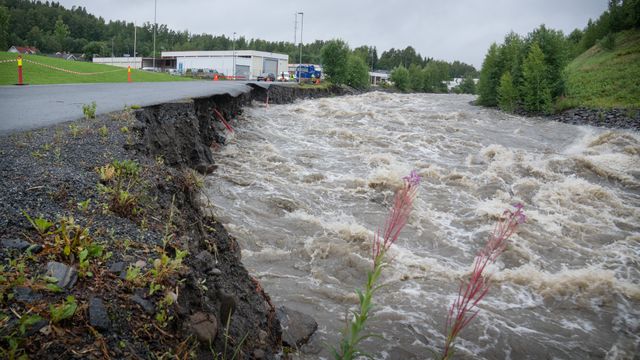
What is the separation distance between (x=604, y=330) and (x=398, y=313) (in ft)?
10.2

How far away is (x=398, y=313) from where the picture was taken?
653cm

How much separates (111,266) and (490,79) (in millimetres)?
52004

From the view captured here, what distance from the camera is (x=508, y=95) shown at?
4247cm

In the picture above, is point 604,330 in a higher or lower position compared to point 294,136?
lower

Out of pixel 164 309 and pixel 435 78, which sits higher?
pixel 435 78

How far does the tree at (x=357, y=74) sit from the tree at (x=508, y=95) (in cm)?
3427

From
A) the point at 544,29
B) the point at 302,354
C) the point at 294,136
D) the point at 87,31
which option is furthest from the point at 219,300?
the point at 87,31

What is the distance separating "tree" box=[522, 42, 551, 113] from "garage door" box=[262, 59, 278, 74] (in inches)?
2430

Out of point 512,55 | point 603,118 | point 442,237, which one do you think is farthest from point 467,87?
point 442,237

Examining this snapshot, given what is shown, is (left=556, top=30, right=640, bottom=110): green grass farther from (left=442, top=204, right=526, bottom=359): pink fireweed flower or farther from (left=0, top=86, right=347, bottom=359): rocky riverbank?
(left=442, top=204, right=526, bottom=359): pink fireweed flower

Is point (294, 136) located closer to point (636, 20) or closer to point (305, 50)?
point (636, 20)

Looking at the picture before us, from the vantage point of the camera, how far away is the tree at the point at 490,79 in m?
47.8

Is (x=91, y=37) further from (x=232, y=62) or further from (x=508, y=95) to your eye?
(x=508, y=95)

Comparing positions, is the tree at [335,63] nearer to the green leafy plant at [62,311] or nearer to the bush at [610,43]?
the bush at [610,43]
